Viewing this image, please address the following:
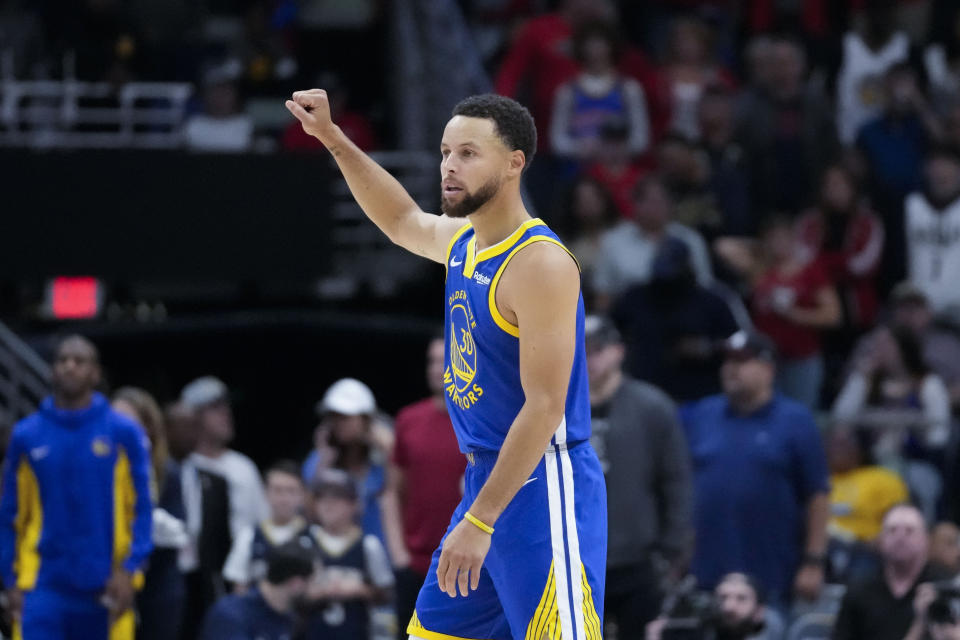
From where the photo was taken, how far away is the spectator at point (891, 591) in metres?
8.03

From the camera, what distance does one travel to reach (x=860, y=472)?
10.1 meters

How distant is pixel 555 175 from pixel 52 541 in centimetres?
551

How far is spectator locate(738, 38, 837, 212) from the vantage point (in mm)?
12867

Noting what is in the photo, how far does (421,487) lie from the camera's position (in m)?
Result: 8.46

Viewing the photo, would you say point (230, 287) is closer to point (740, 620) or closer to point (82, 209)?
point (82, 209)

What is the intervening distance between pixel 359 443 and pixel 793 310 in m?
3.20

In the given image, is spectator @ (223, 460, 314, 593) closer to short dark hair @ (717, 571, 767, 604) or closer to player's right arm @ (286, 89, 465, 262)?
short dark hair @ (717, 571, 767, 604)

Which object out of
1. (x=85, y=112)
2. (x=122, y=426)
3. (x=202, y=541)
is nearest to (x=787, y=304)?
(x=202, y=541)

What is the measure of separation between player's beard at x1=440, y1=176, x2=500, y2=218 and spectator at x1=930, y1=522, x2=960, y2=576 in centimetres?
463

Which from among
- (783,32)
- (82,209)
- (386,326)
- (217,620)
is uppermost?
(783,32)

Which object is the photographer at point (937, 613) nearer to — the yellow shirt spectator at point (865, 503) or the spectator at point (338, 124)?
the yellow shirt spectator at point (865, 503)

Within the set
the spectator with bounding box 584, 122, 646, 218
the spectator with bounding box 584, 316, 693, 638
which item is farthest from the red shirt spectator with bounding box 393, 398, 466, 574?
the spectator with bounding box 584, 122, 646, 218

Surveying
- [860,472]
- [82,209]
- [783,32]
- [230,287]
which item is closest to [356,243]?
[230,287]

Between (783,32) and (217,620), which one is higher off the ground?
(783,32)
